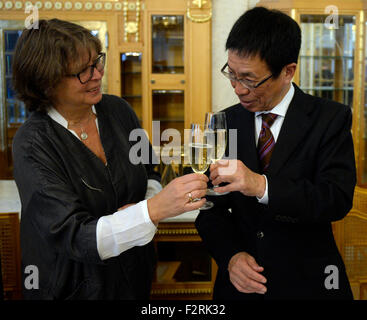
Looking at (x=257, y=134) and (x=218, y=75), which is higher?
(x=218, y=75)

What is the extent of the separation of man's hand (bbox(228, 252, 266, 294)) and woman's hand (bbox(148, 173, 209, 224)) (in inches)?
11.7

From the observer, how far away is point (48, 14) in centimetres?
458

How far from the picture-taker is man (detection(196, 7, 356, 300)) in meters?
1.19

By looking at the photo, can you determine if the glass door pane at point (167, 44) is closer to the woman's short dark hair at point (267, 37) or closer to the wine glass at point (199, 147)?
the woman's short dark hair at point (267, 37)

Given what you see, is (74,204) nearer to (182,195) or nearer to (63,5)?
(182,195)

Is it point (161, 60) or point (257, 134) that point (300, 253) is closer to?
point (257, 134)

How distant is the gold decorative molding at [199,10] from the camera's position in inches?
183

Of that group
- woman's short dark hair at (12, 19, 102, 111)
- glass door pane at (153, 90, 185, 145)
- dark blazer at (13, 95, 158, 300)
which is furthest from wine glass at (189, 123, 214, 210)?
glass door pane at (153, 90, 185, 145)

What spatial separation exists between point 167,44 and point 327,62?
6.09 ft

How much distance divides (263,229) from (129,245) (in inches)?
16.2

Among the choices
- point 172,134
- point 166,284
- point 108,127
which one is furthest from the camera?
point 172,134

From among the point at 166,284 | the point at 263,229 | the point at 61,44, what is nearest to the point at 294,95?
the point at 263,229

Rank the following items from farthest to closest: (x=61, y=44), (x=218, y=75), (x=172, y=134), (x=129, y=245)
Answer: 1. (x=172, y=134)
2. (x=218, y=75)
3. (x=61, y=44)
4. (x=129, y=245)

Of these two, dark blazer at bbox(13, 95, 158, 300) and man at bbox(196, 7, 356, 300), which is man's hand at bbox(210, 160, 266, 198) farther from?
dark blazer at bbox(13, 95, 158, 300)
